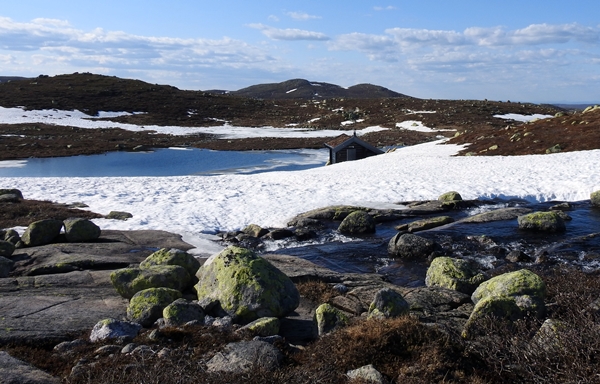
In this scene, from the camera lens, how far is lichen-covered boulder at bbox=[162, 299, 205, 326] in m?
9.04

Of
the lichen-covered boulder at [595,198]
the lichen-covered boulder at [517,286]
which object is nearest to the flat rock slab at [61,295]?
the lichen-covered boulder at [517,286]

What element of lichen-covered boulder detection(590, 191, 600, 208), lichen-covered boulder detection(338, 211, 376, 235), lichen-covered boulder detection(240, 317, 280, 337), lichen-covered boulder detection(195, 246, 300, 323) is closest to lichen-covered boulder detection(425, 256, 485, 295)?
lichen-covered boulder detection(195, 246, 300, 323)

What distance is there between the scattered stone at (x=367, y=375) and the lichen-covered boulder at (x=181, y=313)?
144 inches

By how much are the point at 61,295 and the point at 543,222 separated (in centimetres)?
1608

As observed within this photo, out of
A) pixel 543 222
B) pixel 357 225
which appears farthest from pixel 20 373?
pixel 543 222

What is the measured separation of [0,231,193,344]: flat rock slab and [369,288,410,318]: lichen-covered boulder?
5.04 m

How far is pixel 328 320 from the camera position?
8766mm

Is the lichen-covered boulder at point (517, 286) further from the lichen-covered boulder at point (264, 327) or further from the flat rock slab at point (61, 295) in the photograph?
the flat rock slab at point (61, 295)

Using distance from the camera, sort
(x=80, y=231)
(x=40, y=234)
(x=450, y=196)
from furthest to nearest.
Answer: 1. (x=450, y=196)
2. (x=80, y=231)
3. (x=40, y=234)

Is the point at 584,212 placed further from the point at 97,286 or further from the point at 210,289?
the point at 97,286

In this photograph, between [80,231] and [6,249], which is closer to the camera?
[6,249]

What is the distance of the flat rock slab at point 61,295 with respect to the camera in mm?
8875

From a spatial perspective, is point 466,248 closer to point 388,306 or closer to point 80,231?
point 388,306

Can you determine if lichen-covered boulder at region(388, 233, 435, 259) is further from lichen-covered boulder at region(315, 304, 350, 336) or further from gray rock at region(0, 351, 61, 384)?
gray rock at region(0, 351, 61, 384)
